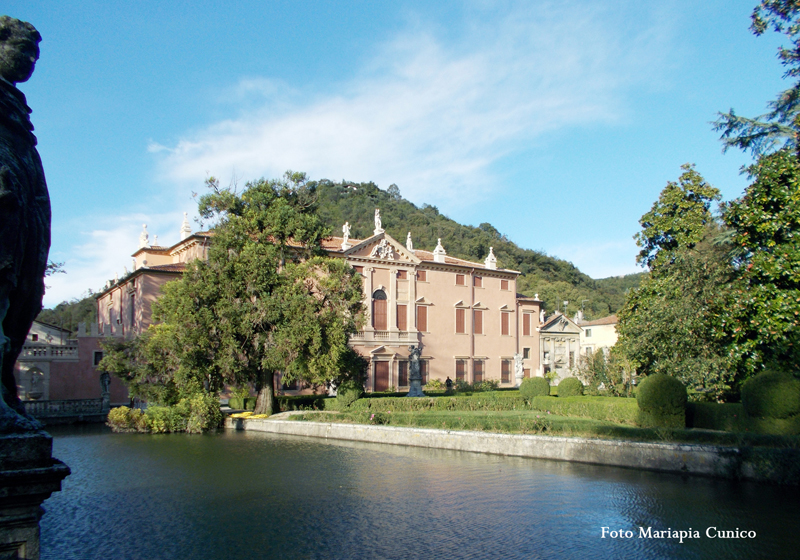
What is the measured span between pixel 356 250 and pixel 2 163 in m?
33.3

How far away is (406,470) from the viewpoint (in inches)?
483

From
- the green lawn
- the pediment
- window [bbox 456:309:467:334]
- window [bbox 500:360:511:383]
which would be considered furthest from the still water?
window [bbox 500:360:511:383]

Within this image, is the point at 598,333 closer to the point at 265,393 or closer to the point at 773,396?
the point at 265,393

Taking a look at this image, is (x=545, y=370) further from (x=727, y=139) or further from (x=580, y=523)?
(x=580, y=523)

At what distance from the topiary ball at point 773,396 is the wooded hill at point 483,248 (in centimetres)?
5419

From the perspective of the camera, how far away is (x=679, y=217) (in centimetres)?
2380

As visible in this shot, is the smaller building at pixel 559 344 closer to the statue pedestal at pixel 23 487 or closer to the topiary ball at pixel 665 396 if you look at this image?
the topiary ball at pixel 665 396

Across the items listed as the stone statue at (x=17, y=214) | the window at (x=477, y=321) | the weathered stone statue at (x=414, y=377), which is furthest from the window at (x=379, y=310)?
the stone statue at (x=17, y=214)

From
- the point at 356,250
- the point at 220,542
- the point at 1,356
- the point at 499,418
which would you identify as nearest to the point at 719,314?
the point at 499,418

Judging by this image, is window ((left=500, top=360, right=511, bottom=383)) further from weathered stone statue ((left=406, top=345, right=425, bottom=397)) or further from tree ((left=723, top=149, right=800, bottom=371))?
tree ((left=723, top=149, right=800, bottom=371))

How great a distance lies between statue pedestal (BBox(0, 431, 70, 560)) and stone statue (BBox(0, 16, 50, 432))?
151 millimetres

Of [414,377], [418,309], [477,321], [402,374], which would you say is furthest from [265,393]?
[477,321]

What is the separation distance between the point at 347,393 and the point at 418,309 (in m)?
16.5

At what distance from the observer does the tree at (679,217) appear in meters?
23.4
